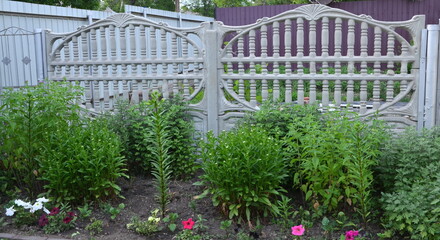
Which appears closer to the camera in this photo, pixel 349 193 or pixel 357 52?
pixel 349 193

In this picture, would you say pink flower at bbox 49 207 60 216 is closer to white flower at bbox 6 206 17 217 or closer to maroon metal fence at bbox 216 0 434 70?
white flower at bbox 6 206 17 217

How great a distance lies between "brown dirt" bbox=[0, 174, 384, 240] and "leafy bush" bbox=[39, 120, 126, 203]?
0.24 meters

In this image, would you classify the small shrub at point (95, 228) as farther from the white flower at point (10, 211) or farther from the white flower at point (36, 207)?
the white flower at point (10, 211)

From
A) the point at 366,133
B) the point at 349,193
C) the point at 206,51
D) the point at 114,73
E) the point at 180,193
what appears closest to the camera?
the point at 349,193

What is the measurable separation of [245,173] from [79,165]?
1.59 meters

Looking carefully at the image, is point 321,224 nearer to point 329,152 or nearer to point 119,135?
point 329,152

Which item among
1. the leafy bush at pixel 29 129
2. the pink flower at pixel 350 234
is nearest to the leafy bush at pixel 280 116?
the pink flower at pixel 350 234

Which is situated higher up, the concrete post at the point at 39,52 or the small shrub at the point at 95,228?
the concrete post at the point at 39,52

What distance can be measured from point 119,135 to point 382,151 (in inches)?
113

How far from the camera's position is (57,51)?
6.87 meters

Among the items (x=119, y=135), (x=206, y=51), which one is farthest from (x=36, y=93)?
(x=206, y=51)

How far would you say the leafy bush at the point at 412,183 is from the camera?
3.65 meters

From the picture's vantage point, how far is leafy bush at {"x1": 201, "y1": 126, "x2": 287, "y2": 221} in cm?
417

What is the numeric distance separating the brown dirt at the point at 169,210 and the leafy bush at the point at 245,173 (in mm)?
165
